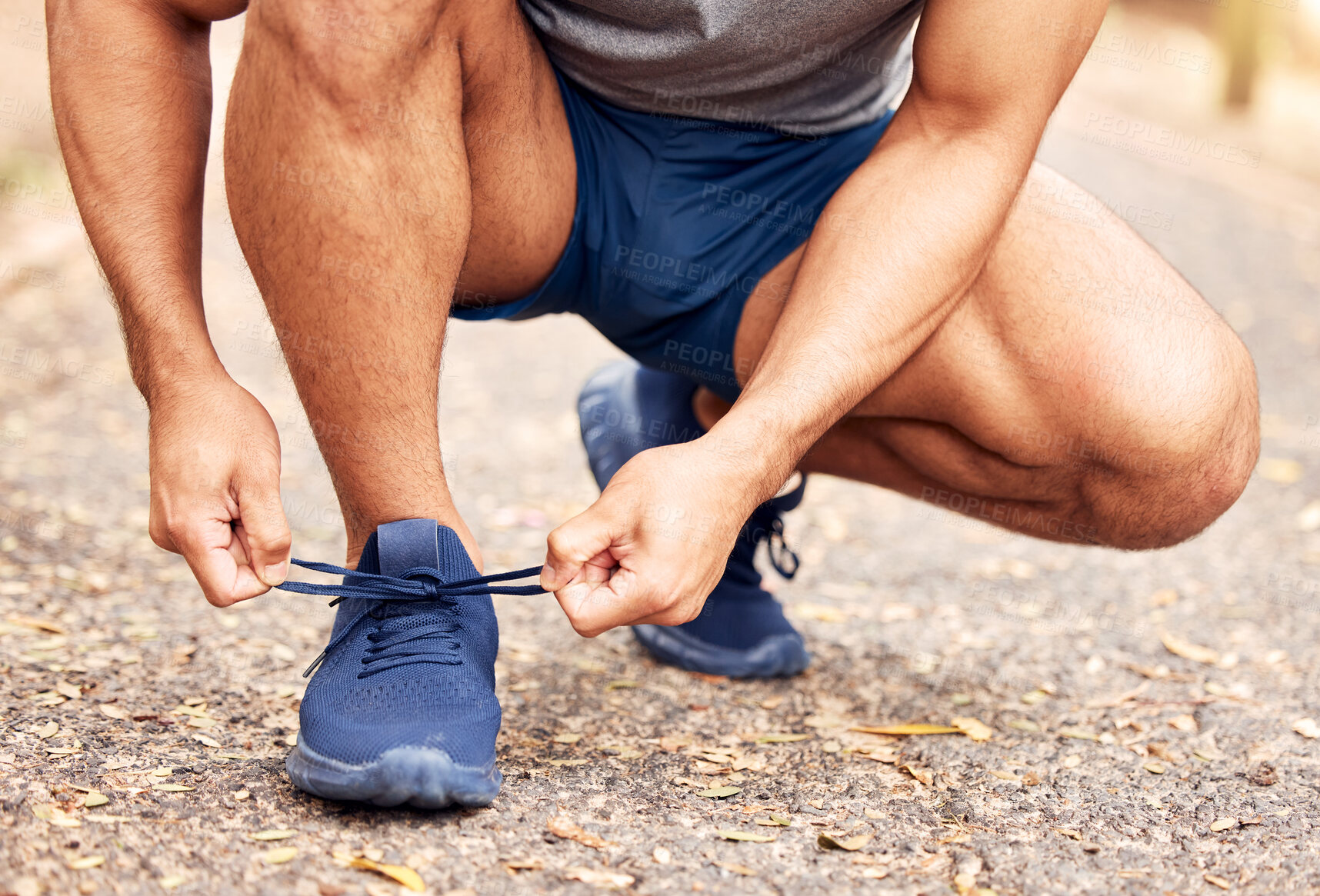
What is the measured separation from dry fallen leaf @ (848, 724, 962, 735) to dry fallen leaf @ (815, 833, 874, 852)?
365 millimetres

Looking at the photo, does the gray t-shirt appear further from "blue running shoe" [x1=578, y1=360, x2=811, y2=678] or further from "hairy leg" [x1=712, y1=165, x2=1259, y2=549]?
"blue running shoe" [x1=578, y1=360, x2=811, y2=678]

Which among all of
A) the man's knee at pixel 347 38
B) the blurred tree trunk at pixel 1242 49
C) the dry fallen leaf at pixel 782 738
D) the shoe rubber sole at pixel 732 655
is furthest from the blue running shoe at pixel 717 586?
the blurred tree trunk at pixel 1242 49

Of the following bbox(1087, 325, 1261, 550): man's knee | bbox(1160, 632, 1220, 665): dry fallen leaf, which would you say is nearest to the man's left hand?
bbox(1087, 325, 1261, 550): man's knee

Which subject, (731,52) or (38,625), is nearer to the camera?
(731,52)

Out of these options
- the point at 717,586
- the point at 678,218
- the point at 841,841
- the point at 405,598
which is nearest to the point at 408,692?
the point at 405,598

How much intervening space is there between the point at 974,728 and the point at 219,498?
1.10 meters

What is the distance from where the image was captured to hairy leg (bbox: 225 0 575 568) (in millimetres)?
1189

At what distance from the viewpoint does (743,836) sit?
49.1 inches

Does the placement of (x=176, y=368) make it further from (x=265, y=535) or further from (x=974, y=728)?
(x=974, y=728)

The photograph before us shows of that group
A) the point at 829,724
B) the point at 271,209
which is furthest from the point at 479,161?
the point at 829,724

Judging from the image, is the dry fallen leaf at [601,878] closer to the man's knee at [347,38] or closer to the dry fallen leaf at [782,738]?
the dry fallen leaf at [782,738]

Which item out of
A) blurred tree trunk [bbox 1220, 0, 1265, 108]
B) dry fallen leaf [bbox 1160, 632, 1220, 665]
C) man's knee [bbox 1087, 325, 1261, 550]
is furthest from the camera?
blurred tree trunk [bbox 1220, 0, 1265, 108]

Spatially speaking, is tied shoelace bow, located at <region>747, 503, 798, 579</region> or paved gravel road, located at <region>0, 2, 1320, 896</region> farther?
tied shoelace bow, located at <region>747, 503, 798, 579</region>

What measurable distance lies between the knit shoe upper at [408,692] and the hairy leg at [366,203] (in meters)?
0.06
